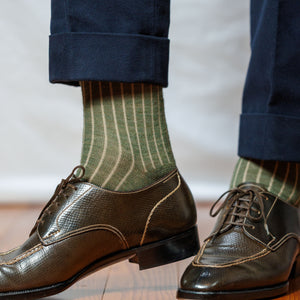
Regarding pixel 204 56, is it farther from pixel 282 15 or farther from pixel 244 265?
pixel 244 265

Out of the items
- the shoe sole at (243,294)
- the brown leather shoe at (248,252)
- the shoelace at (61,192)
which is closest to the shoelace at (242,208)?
the brown leather shoe at (248,252)

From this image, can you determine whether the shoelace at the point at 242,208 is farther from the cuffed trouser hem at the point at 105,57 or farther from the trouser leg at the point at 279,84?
the cuffed trouser hem at the point at 105,57

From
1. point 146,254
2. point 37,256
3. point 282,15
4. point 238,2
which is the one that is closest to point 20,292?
point 37,256

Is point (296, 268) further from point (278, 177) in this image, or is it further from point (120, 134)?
point (120, 134)

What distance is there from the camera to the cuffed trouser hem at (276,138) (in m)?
1.06

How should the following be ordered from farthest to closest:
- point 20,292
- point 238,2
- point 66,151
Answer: point 66,151 < point 238,2 < point 20,292

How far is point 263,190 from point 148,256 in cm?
26

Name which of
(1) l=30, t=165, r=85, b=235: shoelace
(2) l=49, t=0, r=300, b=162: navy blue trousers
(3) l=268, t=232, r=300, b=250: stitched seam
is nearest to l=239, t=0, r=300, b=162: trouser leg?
(2) l=49, t=0, r=300, b=162: navy blue trousers

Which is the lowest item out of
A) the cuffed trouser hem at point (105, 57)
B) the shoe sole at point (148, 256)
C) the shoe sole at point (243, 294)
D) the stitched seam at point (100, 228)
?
the shoe sole at point (243, 294)

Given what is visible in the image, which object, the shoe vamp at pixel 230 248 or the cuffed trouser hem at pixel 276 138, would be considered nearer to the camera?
the shoe vamp at pixel 230 248

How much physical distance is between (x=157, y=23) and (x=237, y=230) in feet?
1.30

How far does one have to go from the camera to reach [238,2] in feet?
5.86

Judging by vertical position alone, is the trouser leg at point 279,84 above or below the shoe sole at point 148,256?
above

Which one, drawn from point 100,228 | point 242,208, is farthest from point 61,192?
point 242,208
